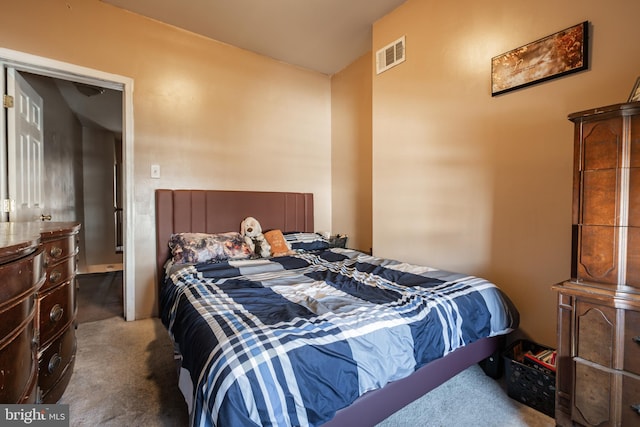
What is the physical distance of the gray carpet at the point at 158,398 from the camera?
1.46m

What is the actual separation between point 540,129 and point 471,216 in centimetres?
69

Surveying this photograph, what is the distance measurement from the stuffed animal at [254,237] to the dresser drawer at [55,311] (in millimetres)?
1384

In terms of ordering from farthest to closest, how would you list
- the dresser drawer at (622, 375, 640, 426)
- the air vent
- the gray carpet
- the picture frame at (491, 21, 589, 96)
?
the air vent
the picture frame at (491, 21, 589, 96)
the gray carpet
the dresser drawer at (622, 375, 640, 426)

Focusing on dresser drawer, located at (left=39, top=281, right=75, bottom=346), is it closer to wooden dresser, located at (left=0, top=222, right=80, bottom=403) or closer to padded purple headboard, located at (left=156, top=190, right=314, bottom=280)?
wooden dresser, located at (left=0, top=222, right=80, bottom=403)

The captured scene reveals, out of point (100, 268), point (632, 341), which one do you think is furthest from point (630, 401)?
point (100, 268)

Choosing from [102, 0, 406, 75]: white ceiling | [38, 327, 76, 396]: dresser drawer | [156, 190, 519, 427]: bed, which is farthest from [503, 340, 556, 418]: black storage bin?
[102, 0, 406, 75]: white ceiling

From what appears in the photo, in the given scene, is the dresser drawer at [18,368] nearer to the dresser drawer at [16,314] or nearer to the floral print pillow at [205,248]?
the dresser drawer at [16,314]

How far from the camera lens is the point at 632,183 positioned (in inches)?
44.8

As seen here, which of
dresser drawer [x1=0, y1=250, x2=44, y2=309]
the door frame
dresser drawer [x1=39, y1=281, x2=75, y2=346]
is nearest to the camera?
dresser drawer [x1=0, y1=250, x2=44, y2=309]

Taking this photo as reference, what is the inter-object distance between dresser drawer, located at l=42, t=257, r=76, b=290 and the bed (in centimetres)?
53

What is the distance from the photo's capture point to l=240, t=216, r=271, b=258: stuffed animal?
2.79 meters

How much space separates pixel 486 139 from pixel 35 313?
2.67m

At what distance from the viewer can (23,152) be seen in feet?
7.28

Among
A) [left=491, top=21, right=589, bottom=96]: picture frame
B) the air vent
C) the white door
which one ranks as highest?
the air vent
